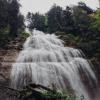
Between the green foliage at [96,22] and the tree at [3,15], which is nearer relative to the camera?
the green foliage at [96,22]

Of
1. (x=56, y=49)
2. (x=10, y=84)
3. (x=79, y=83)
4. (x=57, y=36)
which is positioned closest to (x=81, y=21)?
(x=57, y=36)

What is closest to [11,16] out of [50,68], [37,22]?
[37,22]

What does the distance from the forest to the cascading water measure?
1.69 m

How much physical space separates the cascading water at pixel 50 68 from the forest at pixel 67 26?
1.69 metres

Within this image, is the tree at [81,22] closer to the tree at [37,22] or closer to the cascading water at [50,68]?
the cascading water at [50,68]

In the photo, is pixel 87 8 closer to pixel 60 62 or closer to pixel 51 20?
pixel 51 20

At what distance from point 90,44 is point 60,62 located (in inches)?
213

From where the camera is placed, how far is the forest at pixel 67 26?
1059 inches

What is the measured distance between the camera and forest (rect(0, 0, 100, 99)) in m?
26.9

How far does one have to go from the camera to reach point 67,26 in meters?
34.1

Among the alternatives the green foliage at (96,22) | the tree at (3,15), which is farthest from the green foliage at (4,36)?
the green foliage at (96,22)

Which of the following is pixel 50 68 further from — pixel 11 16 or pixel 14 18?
pixel 14 18

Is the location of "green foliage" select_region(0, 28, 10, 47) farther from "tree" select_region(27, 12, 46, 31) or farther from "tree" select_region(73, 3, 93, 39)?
"tree" select_region(27, 12, 46, 31)

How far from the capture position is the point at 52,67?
2088 cm
